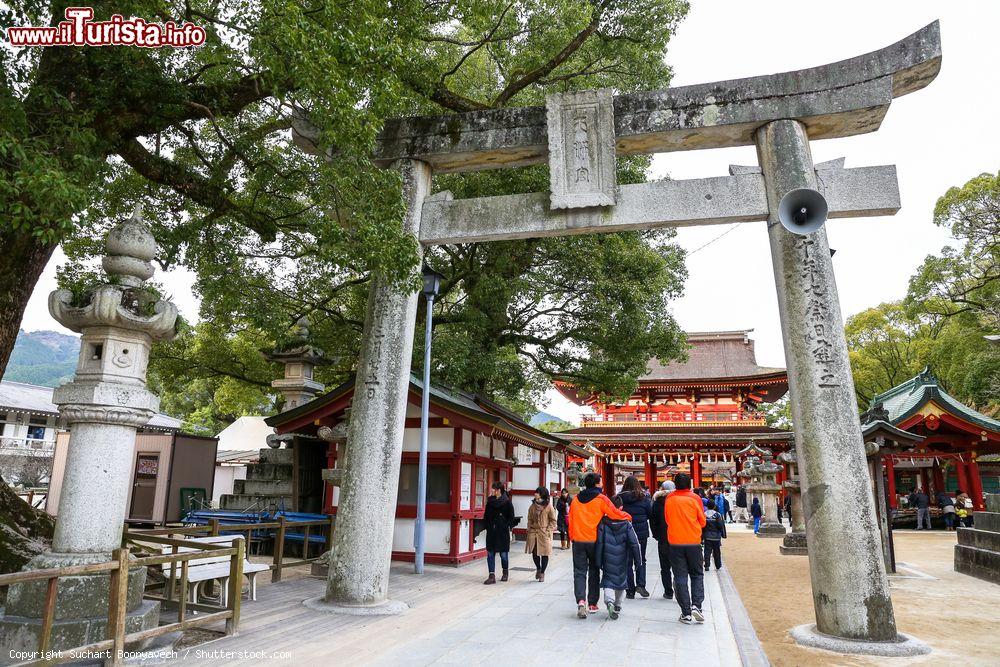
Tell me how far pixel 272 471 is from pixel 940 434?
2293 cm

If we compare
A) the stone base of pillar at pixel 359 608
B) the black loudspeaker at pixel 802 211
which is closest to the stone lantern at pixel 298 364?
the stone base of pillar at pixel 359 608

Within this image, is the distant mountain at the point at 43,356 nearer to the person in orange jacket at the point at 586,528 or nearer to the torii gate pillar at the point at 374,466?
the torii gate pillar at the point at 374,466

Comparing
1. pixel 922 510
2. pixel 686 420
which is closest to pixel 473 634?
pixel 922 510

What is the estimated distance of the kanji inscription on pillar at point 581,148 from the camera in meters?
7.50

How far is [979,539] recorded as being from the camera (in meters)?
11.3

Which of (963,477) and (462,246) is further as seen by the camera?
(963,477)

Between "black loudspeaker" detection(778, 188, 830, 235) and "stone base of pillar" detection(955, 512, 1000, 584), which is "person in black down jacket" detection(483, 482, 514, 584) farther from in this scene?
"stone base of pillar" detection(955, 512, 1000, 584)

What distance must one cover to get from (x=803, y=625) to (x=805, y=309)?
3451 millimetres

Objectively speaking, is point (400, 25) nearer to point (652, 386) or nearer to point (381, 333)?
point (381, 333)

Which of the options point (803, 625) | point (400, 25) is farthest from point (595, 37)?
point (803, 625)

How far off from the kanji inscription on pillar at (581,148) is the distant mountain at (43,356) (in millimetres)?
144858

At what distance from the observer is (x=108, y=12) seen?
6066 mm

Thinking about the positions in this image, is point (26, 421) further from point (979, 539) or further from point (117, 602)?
point (979, 539)

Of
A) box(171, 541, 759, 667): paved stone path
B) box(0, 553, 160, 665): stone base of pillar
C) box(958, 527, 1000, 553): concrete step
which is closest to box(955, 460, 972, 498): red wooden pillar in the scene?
box(958, 527, 1000, 553): concrete step
